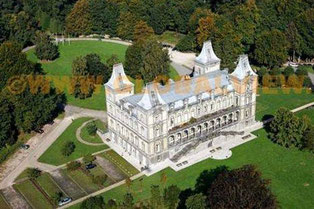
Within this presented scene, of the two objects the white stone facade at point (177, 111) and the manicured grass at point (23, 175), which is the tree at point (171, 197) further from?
the manicured grass at point (23, 175)

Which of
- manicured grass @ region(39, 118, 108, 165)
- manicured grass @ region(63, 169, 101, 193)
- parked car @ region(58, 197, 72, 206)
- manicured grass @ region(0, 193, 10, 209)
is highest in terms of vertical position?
manicured grass @ region(39, 118, 108, 165)

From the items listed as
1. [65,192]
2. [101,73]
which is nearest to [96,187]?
[65,192]

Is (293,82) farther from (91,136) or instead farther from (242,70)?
(91,136)

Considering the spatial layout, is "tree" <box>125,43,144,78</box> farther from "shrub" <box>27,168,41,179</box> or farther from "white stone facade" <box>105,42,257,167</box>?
"shrub" <box>27,168,41,179</box>

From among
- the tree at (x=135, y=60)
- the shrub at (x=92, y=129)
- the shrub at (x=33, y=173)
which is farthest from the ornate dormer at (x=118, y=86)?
the tree at (x=135, y=60)

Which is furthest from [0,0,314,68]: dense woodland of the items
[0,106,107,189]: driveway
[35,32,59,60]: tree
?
[0,106,107,189]: driveway

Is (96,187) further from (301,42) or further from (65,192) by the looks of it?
(301,42)

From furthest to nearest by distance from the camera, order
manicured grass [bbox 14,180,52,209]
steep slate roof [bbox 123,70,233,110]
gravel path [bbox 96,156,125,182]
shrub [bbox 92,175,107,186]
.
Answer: steep slate roof [bbox 123,70,233,110], gravel path [bbox 96,156,125,182], shrub [bbox 92,175,107,186], manicured grass [bbox 14,180,52,209]

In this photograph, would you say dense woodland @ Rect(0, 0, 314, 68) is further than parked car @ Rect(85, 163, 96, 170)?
Yes
